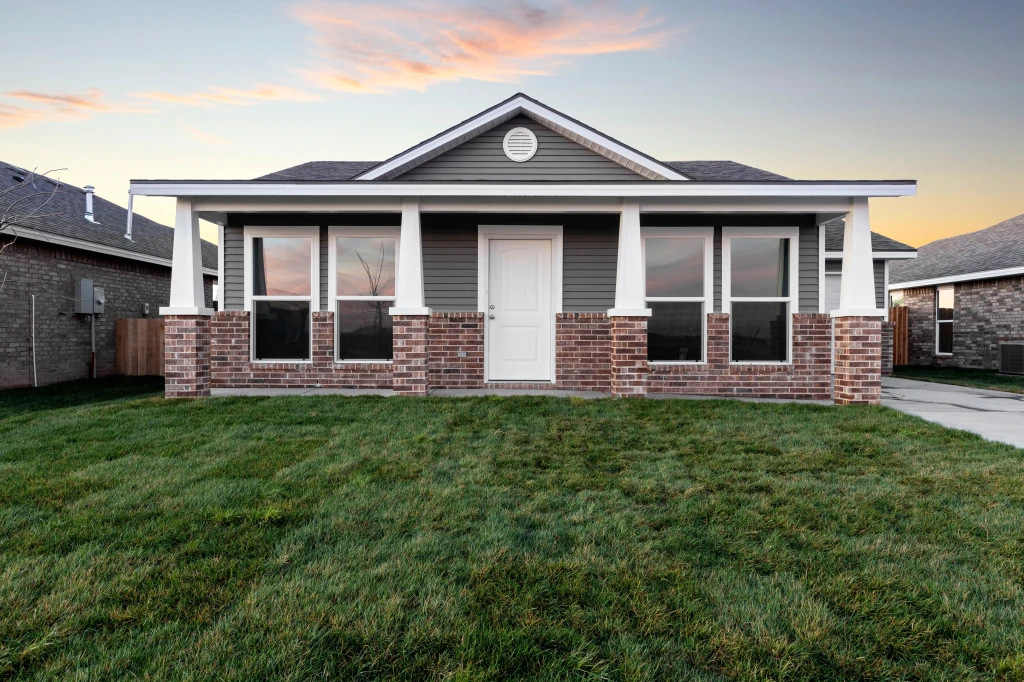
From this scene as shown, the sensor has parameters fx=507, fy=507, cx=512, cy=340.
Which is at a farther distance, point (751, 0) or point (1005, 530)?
point (751, 0)

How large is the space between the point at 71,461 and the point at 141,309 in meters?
12.0

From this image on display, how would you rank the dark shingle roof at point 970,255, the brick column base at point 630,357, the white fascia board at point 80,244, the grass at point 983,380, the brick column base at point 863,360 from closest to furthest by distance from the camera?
1. the brick column base at point 863,360
2. the brick column base at point 630,357
3. the grass at point 983,380
4. the white fascia board at point 80,244
5. the dark shingle roof at point 970,255

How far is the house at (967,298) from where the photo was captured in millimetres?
13552

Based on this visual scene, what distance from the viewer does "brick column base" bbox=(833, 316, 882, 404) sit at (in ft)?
21.8

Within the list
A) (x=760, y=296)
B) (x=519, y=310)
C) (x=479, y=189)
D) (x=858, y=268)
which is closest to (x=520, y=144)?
(x=479, y=189)

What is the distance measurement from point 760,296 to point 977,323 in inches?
437

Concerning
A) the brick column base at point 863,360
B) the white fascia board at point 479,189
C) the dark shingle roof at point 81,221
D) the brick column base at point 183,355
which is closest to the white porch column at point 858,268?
the brick column base at point 863,360

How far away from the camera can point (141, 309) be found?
1387 cm

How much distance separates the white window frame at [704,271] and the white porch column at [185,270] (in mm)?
6561

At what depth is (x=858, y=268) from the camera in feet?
22.3

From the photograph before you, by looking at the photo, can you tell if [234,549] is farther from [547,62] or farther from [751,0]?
[751,0]

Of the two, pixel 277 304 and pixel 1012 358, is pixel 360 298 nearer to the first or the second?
pixel 277 304

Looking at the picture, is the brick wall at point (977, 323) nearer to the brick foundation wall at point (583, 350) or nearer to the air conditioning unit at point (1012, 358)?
the air conditioning unit at point (1012, 358)

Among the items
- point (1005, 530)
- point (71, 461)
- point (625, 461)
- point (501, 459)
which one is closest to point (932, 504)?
point (1005, 530)
